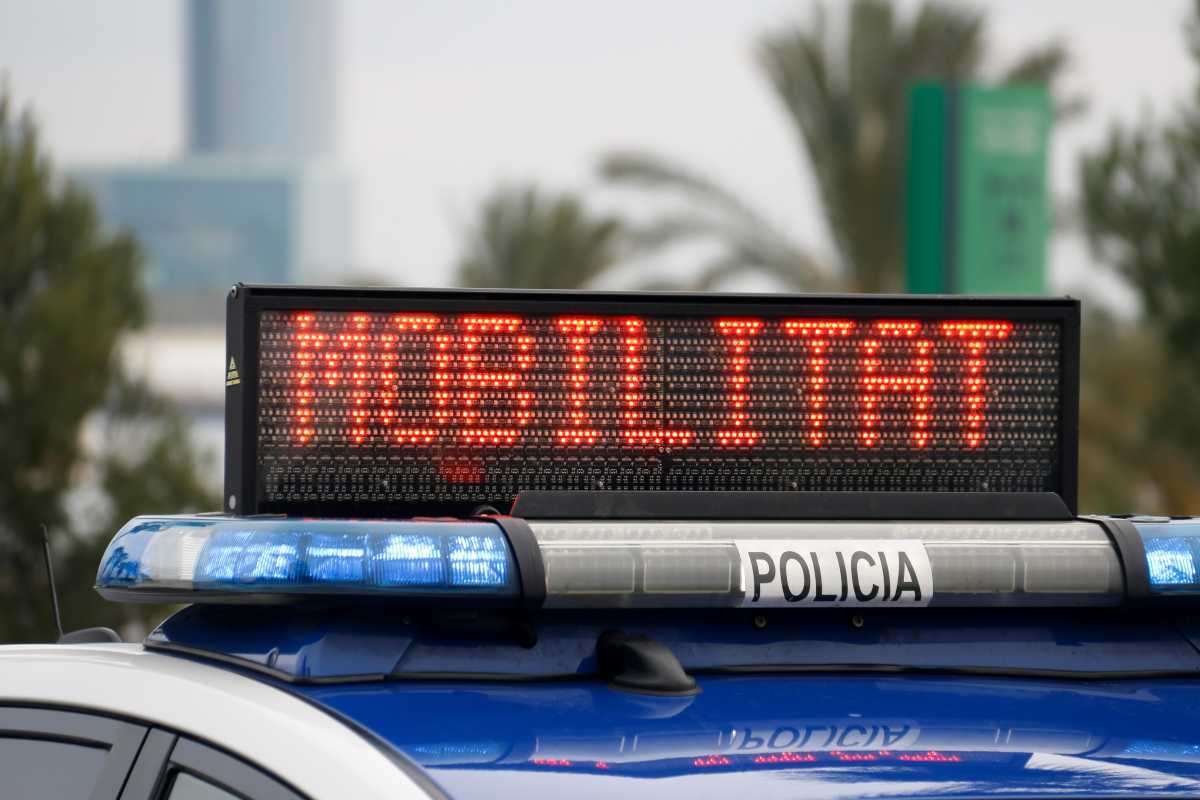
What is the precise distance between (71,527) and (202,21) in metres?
150

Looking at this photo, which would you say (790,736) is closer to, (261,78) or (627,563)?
(627,563)

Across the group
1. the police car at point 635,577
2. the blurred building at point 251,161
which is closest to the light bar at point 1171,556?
the police car at point 635,577

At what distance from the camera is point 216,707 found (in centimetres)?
211

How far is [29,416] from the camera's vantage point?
1497 cm

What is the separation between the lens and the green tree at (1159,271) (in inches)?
580

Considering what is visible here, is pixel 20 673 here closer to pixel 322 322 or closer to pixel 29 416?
pixel 322 322

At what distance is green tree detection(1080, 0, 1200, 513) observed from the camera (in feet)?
48.3

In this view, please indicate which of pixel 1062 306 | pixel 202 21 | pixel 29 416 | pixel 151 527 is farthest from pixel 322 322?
pixel 202 21

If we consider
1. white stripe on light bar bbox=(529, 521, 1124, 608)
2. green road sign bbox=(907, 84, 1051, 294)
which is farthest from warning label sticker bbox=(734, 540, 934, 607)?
green road sign bbox=(907, 84, 1051, 294)

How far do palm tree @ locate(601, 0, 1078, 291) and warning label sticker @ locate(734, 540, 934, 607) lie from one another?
13572 millimetres

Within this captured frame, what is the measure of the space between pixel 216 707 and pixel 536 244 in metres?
16.3

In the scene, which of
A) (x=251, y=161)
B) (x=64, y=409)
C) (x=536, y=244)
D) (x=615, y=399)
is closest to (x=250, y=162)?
(x=251, y=161)

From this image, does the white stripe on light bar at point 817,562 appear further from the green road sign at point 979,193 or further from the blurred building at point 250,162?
the blurred building at point 250,162

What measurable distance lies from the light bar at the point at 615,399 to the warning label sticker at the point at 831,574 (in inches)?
9.2
